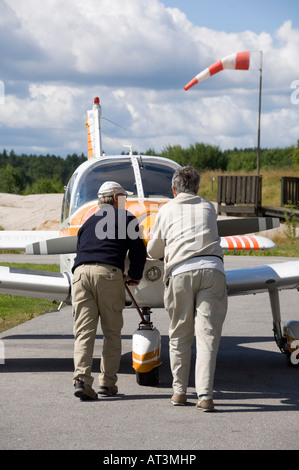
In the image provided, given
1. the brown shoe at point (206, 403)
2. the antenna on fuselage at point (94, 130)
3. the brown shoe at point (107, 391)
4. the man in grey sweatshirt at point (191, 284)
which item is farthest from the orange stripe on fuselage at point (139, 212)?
the antenna on fuselage at point (94, 130)

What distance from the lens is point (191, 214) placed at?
20.3 ft

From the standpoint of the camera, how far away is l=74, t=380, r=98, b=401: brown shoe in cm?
610

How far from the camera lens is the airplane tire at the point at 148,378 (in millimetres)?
6824

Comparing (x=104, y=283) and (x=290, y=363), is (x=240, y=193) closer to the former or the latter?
(x=290, y=363)

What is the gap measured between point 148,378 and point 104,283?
44.1 inches

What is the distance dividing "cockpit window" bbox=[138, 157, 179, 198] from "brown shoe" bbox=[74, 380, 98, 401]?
247 cm

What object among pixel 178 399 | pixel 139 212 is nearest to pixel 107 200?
pixel 139 212

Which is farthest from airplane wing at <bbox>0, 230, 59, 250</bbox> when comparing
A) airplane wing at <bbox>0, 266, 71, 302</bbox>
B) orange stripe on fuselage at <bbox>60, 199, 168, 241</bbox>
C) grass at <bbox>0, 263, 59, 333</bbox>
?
airplane wing at <bbox>0, 266, 71, 302</bbox>

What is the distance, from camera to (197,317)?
6.05m

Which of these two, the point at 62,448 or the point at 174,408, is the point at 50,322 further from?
the point at 62,448

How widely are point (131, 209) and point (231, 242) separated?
177cm

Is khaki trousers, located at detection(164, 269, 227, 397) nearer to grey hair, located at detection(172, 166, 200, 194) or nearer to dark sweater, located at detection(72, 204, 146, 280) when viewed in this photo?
dark sweater, located at detection(72, 204, 146, 280)

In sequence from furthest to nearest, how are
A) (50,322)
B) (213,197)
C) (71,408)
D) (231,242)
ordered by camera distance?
(213,197) < (50,322) < (231,242) < (71,408)
